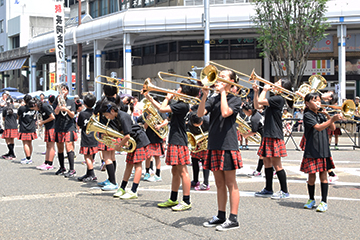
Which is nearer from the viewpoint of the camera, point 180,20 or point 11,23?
point 180,20

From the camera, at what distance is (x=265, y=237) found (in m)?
5.16

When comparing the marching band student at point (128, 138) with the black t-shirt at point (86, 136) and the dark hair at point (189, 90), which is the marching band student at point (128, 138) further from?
the black t-shirt at point (86, 136)

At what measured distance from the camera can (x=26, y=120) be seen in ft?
37.8

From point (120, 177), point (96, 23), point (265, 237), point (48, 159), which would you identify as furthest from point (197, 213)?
point (96, 23)

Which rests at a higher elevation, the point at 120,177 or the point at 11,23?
the point at 11,23

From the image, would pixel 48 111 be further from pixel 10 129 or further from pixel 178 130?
pixel 178 130

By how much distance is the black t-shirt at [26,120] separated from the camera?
11.5 meters

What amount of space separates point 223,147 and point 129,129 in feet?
6.70

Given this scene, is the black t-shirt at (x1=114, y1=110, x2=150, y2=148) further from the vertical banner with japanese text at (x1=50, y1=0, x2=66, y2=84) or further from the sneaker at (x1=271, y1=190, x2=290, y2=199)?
the vertical banner with japanese text at (x1=50, y1=0, x2=66, y2=84)

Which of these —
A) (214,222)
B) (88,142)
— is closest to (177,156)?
(214,222)

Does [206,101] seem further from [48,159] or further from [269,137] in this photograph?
[48,159]

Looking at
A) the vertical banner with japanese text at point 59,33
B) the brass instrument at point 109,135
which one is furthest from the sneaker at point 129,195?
the vertical banner with japanese text at point 59,33

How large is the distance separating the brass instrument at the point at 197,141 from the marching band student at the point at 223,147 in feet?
7.32

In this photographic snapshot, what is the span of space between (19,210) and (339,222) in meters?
4.36
